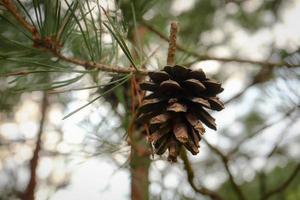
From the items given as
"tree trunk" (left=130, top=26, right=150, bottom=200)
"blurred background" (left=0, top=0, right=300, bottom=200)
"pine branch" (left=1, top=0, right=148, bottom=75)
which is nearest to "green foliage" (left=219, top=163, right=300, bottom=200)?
"blurred background" (left=0, top=0, right=300, bottom=200)

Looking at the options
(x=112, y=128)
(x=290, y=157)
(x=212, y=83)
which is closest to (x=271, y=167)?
(x=290, y=157)

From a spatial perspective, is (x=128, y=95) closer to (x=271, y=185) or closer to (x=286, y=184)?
(x=286, y=184)

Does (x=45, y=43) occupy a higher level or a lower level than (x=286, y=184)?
higher

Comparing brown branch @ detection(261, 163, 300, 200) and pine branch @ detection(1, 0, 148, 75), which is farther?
brown branch @ detection(261, 163, 300, 200)

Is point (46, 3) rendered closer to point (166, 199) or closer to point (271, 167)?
point (166, 199)

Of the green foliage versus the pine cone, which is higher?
the green foliage

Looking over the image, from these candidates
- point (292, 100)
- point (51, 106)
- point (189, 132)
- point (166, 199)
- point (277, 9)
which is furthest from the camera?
point (277, 9)

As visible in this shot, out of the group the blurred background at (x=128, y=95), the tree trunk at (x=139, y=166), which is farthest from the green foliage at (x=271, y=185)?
the tree trunk at (x=139, y=166)

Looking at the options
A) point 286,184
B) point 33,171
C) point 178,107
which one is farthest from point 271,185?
point 178,107

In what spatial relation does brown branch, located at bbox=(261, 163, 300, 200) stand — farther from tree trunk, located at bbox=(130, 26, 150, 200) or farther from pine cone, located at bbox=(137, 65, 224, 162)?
pine cone, located at bbox=(137, 65, 224, 162)
